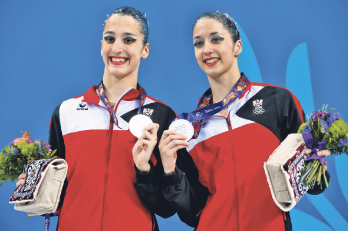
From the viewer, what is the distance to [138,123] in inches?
112

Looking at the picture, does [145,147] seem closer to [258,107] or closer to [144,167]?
[144,167]

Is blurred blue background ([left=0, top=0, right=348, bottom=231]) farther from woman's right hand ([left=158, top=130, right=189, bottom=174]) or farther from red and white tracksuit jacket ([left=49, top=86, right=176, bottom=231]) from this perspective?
woman's right hand ([left=158, top=130, right=189, bottom=174])

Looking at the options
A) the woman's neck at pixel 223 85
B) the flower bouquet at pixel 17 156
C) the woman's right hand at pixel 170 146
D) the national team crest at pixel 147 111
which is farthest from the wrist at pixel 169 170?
the flower bouquet at pixel 17 156

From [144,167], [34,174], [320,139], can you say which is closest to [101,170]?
[144,167]

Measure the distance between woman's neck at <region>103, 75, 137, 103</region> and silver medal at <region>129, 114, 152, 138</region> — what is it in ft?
1.17

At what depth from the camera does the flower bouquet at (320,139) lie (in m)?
2.38

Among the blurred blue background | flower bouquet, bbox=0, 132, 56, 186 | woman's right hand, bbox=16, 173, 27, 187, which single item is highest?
the blurred blue background

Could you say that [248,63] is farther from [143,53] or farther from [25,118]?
[25,118]

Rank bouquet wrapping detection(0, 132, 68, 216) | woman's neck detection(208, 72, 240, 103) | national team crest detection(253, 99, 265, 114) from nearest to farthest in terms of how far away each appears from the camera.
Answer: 1. bouquet wrapping detection(0, 132, 68, 216)
2. national team crest detection(253, 99, 265, 114)
3. woman's neck detection(208, 72, 240, 103)

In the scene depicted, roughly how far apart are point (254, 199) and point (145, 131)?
77 cm

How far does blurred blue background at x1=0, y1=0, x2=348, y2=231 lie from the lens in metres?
4.21

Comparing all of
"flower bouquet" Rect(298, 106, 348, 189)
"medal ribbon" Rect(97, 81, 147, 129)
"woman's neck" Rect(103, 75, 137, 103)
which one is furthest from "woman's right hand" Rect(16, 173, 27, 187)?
"flower bouquet" Rect(298, 106, 348, 189)

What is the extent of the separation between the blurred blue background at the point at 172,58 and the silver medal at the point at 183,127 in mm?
Result: 1385

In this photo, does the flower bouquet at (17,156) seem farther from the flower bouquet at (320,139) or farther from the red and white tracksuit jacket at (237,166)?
the flower bouquet at (320,139)
